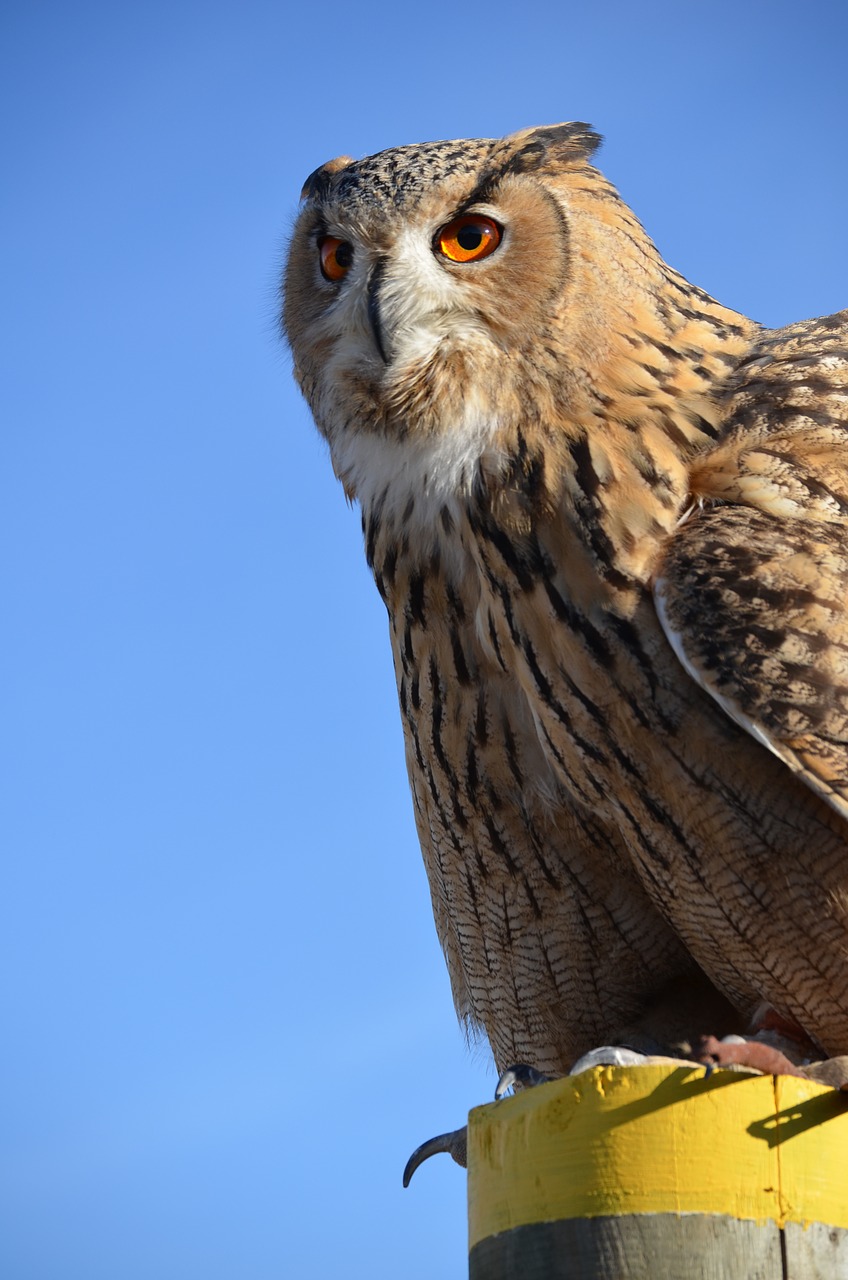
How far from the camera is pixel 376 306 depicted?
2984 millimetres

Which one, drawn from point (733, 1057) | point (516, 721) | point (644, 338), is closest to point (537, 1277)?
point (733, 1057)

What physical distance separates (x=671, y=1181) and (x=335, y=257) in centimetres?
225

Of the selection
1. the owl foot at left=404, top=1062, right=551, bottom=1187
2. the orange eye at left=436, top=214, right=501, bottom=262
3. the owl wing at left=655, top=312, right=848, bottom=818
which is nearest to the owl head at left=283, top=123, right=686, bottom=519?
the orange eye at left=436, top=214, right=501, bottom=262

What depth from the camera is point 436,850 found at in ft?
10.4

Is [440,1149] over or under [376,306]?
under

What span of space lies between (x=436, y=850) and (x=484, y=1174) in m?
1.29

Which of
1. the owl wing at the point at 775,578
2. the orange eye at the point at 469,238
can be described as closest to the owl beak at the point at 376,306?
the orange eye at the point at 469,238

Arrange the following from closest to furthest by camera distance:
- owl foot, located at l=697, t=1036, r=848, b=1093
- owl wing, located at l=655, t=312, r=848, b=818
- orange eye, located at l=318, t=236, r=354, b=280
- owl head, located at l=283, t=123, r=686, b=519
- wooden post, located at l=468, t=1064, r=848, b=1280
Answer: wooden post, located at l=468, t=1064, r=848, b=1280, owl foot, located at l=697, t=1036, r=848, b=1093, owl wing, located at l=655, t=312, r=848, b=818, owl head, located at l=283, t=123, r=686, b=519, orange eye, located at l=318, t=236, r=354, b=280

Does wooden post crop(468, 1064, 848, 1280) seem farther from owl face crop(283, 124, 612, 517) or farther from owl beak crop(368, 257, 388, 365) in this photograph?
owl beak crop(368, 257, 388, 365)

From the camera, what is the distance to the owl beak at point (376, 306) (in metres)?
2.96

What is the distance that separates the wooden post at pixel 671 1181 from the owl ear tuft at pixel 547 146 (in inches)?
82.7

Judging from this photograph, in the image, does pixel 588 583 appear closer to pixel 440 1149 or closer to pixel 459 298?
pixel 459 298

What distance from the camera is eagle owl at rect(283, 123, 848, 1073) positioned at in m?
2.53

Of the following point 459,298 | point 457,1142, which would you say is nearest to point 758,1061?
point 457,1142
